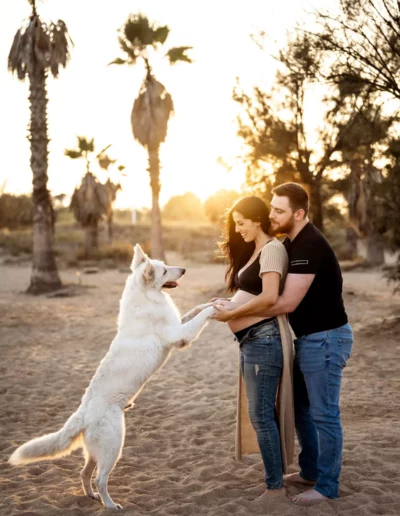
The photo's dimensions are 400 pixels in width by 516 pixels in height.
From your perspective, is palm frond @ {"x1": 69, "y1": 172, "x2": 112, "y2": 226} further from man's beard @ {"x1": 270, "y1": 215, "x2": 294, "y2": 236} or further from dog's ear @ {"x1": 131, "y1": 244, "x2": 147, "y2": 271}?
man's beard @ {"x1": 270, "y1": 215, "x2": 294, "y2": 236}

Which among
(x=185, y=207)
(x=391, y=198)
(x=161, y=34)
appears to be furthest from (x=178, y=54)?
(x=185, y=207)

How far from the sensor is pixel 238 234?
14.3ft

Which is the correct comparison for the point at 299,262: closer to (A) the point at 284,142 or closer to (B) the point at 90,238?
(A) the point at 284,142

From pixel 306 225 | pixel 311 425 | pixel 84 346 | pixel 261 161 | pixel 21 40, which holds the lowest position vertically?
pixel 84 346

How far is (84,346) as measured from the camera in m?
12.1

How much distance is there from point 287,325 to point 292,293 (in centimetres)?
32

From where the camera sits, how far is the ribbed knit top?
392 centimetres

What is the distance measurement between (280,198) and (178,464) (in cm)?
298

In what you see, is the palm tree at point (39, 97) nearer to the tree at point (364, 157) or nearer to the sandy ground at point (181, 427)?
the sandy ground at point (181, 427)

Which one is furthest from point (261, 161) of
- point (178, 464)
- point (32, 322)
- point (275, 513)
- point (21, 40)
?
point (275, 513)

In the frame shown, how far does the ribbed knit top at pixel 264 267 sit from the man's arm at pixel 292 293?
0.32ft

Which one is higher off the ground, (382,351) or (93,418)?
(93,418)

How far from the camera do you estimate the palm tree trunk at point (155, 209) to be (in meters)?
26.3

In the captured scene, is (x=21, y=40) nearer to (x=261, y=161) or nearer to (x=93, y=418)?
(x=261, y=161)
